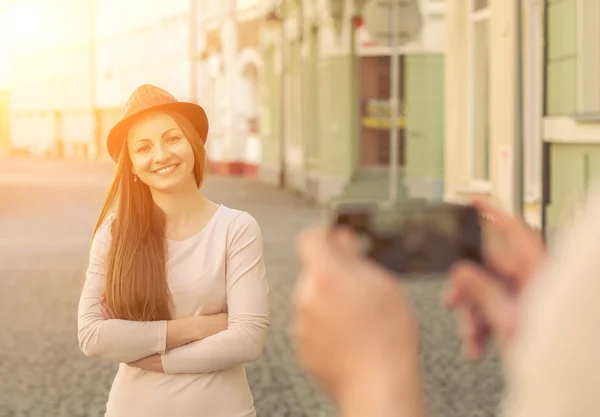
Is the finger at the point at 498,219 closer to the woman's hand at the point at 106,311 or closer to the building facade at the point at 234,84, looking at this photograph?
the woman's hand at the point at 106,311

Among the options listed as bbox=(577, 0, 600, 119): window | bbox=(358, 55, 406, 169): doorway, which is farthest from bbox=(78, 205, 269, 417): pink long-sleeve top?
bbox=(358, 55, 406, 169): doorway

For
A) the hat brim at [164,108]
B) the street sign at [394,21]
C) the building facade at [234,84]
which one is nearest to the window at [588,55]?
the street sign at [394,21]

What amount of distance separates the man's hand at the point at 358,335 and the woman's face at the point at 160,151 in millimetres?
2238

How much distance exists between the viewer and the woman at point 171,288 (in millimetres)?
3428

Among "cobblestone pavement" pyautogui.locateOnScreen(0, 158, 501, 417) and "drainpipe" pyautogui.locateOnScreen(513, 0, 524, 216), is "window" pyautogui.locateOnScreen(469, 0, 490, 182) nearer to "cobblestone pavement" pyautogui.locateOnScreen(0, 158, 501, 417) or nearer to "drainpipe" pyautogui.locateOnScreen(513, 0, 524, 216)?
"cobblestone pavement" pyautogui.locateOnScreen(0, 158, 501, 417)

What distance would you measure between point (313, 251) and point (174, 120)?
227 cm

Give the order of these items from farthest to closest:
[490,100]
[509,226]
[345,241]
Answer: [490,100] → [509,226] → [345,241]

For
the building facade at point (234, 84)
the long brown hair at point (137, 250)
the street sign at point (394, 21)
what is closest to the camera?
the long brown hair at point (137, 250)

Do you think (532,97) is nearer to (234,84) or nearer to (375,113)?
(375,113)

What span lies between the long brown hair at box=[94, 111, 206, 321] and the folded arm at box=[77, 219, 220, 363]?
0.03 meters

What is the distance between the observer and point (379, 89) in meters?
27.2

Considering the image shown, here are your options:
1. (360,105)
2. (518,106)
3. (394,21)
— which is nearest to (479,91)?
(394,21)

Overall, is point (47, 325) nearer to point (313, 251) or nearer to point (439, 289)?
point (439, 289)

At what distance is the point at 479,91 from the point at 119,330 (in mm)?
14471
